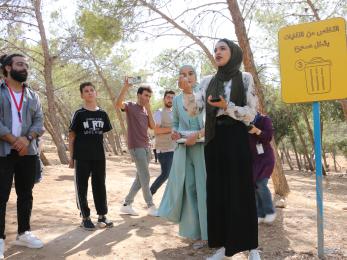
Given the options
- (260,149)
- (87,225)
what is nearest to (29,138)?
(87,225)

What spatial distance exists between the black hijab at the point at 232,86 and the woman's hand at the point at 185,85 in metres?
0.56

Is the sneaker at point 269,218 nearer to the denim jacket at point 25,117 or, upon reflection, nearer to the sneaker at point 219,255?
the sneaker at point 219,255

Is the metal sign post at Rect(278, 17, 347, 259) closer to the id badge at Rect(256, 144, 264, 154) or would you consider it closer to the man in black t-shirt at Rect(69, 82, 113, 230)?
the id badge at Rect(256, 144, 264, 154)

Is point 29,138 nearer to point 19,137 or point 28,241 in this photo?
point 19,137

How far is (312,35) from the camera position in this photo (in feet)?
10.9

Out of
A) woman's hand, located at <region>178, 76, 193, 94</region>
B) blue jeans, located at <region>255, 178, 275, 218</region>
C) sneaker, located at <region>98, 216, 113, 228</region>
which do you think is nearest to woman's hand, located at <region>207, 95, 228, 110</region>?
woman's hand, located at <region>178, 76, 193, 94</region>

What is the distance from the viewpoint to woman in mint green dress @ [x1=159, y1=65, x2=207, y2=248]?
12.3 ft

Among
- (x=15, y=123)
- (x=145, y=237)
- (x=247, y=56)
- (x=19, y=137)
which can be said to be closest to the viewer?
A: (x=19, y=137)

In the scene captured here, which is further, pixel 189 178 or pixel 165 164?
pixel 165 164

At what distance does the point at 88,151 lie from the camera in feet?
14.6

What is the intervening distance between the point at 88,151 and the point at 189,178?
1.29 meters

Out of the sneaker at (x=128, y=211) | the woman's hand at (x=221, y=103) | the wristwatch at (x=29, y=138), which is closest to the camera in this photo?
the woman's hand at (x=221, y=103)

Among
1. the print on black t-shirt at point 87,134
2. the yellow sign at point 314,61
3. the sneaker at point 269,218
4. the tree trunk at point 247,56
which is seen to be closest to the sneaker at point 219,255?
the sneaker at point 269,218

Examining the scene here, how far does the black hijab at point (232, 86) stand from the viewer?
10.6 ft
